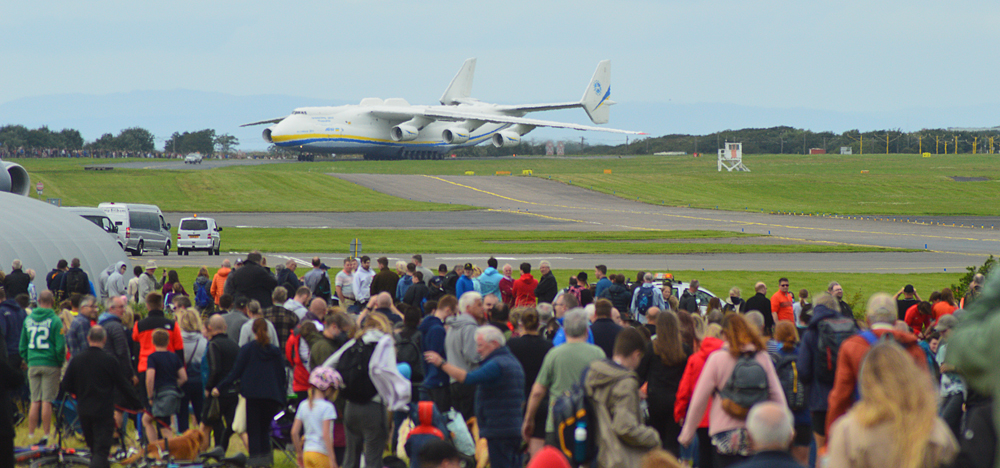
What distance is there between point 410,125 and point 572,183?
22.6 meters

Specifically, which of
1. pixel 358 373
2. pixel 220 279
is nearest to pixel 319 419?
pixel 358 373

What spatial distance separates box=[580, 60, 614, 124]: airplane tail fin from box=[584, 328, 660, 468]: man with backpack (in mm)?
92861

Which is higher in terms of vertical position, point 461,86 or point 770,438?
point 461,86

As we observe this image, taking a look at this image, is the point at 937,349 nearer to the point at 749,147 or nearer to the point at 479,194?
the point at 479,194

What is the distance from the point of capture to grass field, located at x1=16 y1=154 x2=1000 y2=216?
53.3 meters

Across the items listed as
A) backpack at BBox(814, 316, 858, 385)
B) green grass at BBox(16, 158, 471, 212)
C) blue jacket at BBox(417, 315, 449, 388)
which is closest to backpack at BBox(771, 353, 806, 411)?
backpack at BBox(814, 316, 858, 385)

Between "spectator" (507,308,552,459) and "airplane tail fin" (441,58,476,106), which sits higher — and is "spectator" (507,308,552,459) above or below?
below

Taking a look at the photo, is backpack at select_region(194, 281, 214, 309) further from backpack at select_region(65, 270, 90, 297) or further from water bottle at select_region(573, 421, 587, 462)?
water bottle at select_region(573, 421, 587, 462)

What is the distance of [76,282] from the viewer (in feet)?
52.3

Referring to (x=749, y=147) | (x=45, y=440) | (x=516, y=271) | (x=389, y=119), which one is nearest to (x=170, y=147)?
(x=389, y=119)

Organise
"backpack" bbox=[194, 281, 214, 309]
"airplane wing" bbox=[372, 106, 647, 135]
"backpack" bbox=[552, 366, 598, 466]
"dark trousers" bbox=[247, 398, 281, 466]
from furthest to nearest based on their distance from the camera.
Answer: "airplane wing" bbox=[372, 106, 647, 135] < "backpack" bbox=[194, 281, 214, 309] < "dark trousers" bbox=[247, 398, 281, 466] < "backpack" bbox=[552, 366, 598, 466]

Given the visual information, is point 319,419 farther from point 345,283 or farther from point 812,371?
point 345,283

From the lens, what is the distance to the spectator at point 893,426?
400 centimetres

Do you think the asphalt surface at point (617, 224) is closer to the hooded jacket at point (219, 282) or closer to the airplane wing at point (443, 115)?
the hooded jacket at point (219, 282)
